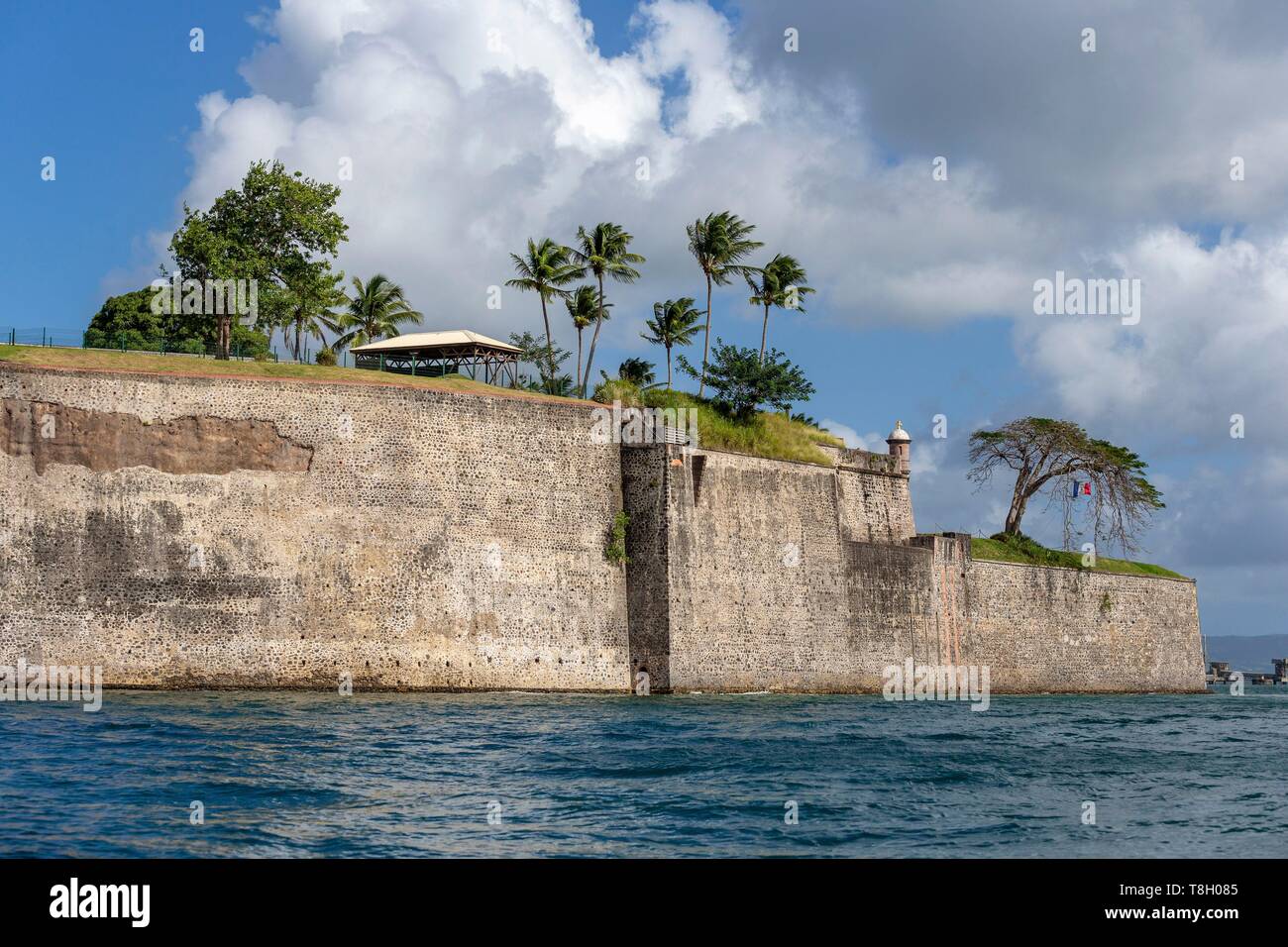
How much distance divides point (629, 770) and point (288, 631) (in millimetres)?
12282

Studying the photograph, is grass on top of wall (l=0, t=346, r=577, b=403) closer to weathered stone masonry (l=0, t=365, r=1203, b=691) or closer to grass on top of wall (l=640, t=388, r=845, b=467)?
weathered stone masonry (l=0, t=365, r=1203, b=691)

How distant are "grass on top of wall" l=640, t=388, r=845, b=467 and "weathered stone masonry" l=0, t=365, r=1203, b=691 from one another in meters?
1.51

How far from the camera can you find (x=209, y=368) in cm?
3120

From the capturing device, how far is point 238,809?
15297mm

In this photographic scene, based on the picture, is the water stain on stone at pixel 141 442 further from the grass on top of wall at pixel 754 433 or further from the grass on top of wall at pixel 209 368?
the grass on top of wall at pixel 754 433

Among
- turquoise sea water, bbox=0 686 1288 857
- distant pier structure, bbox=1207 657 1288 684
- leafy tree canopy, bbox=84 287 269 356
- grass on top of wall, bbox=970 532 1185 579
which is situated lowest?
distant pier structure, bbox=1207 657 1288 684

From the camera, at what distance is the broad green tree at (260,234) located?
38000 mm

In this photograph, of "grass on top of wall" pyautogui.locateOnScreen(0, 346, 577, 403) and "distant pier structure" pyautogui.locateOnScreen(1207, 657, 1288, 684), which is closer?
"grass on top of wall" pyautogui.locateOnScreen(0, 346, 577, 403)

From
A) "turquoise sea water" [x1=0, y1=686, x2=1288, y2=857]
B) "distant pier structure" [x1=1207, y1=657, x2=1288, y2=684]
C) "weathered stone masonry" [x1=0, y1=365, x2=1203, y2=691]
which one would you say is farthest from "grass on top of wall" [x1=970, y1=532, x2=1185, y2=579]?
"distant pier structure" [x1=1207, y1=657, x2=1288, y2=684]

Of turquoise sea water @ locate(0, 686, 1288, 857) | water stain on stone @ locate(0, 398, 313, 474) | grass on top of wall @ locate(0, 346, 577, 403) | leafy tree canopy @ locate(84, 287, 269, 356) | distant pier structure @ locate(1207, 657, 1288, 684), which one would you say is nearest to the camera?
turquoise sea water @ locate(0, 686, 1288, 857)

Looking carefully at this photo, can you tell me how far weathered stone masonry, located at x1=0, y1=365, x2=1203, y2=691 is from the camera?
2753 cm

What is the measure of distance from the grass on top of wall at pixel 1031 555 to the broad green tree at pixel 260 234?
22.9m
